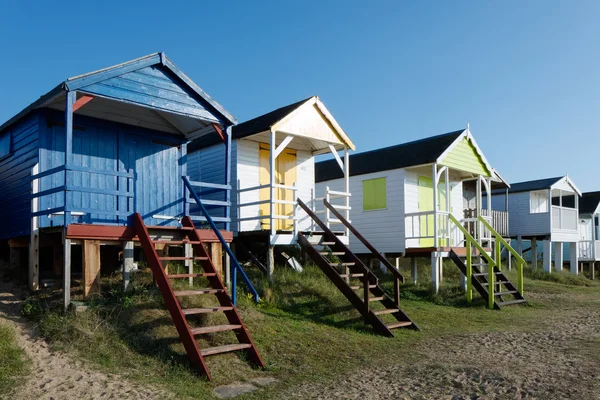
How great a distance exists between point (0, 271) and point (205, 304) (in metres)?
5.11

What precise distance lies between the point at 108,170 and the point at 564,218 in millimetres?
25053

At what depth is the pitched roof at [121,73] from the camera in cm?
978

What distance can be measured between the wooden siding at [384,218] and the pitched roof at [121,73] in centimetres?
800

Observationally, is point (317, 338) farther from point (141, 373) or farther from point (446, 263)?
point (446, 263)

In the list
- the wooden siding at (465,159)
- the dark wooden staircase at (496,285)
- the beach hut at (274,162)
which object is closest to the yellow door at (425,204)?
the wooden siding at (465,159)

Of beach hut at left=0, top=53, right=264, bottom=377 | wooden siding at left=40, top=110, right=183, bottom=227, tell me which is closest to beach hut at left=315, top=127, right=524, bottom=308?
wooden siding at left=40, top=110, right=183, bottom=227

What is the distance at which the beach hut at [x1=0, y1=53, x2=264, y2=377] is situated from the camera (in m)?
9.78

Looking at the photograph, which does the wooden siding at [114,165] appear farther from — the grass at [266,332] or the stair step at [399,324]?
the stair step at [399,324]

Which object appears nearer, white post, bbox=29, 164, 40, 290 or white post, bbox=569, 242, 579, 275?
white post, bbox=29, 164, 40, 290

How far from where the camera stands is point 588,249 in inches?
1277

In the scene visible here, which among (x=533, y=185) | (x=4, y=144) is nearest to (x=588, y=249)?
(x=533, y=185)

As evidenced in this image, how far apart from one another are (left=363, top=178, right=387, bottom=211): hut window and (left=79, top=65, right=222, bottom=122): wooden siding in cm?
847

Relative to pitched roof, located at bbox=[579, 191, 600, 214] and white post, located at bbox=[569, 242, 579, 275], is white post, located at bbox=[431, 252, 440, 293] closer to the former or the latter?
white post, located at bbox=[569, 242, 579, 275]

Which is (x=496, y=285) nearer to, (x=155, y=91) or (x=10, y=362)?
(x=155, y=91)
